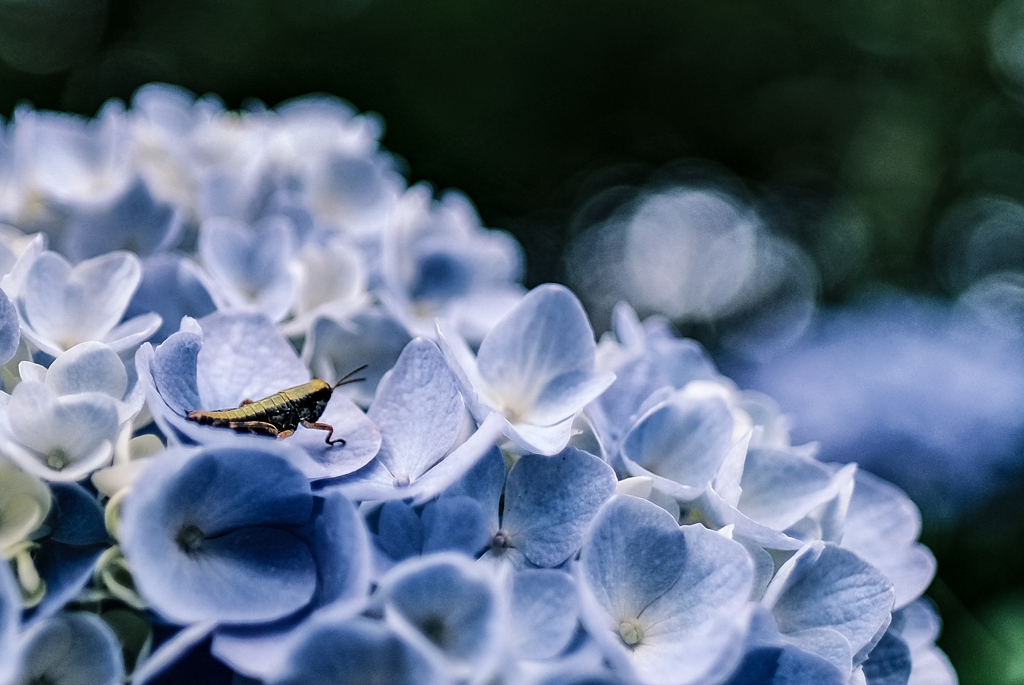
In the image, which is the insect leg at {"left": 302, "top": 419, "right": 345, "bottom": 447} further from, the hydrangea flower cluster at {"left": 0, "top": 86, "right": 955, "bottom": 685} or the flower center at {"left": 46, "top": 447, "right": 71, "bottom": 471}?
the flower center at {"left": 46, "top": 447, "right": 71, "bottom": 471}

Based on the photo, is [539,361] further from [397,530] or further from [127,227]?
[127,227]

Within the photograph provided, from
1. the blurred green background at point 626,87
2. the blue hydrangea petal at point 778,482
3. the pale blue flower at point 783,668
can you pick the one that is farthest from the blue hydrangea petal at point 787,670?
the blurred green background at point 626,87

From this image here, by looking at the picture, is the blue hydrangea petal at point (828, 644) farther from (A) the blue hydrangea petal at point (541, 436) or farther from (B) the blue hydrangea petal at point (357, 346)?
(B) the blue hydrangea petal at point (357, 346)

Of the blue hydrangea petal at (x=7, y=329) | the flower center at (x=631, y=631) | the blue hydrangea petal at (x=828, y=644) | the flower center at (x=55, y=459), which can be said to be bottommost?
the blue hydrangea petal at (x=828, y=644)

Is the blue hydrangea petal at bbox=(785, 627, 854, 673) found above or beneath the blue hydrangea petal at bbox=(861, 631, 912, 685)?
above

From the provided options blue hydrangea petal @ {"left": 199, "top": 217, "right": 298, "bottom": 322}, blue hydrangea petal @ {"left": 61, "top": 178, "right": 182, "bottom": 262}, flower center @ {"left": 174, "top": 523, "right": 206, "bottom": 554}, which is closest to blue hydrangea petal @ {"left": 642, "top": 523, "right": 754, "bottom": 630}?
flower center @ {"left": 174, "top": 523, "right": 206, "bottom": 554}

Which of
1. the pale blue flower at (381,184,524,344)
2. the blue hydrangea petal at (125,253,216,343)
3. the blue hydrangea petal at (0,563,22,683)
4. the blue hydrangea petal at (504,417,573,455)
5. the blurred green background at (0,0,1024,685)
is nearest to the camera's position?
the blue hydrangea petal at (0,563,22,683)

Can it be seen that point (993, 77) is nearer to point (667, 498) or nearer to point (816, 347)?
point (816, 347)
